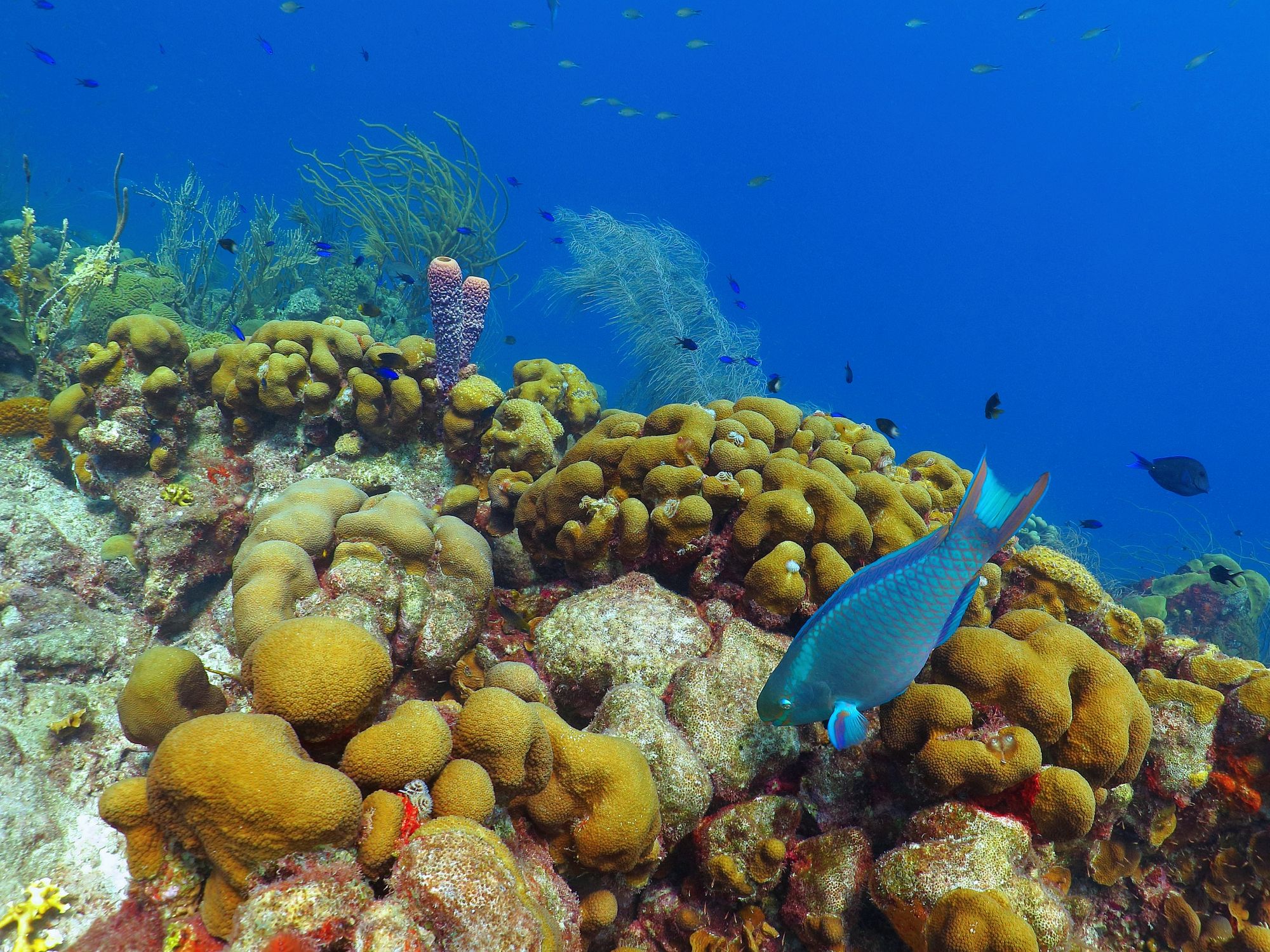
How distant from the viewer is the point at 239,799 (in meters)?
1.55

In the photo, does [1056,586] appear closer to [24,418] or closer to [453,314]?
[453,314]

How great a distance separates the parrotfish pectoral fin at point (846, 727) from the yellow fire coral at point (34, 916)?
2884 millimetres

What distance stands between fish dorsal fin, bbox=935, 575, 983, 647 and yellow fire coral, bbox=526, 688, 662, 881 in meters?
1.23

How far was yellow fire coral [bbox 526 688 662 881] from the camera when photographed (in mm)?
2178

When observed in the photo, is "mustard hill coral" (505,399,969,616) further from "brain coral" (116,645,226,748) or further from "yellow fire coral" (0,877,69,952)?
"yellow fire coral" (0,877,69,952)

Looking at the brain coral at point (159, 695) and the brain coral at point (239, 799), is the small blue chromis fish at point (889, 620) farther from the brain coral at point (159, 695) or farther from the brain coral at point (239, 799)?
the brain coral at point (159, 695)

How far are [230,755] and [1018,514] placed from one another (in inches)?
89.5

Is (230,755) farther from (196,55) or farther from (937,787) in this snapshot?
(196,55)

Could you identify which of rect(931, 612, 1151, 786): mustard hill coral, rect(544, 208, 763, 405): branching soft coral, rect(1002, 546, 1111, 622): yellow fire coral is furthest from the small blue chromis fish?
rect(544, 208, 763, 405): branching soft coral

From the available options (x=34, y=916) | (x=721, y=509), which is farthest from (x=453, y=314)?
(x=34, y=916)

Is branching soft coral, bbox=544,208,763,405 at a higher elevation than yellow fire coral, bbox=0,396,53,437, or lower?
higher

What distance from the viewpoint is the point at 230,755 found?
5.17 feet

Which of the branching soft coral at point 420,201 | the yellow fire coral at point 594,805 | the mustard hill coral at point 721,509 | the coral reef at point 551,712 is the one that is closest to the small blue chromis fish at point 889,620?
the yellow fire coral at point 594,805

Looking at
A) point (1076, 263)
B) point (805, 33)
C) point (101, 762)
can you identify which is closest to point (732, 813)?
point (101, 762)
